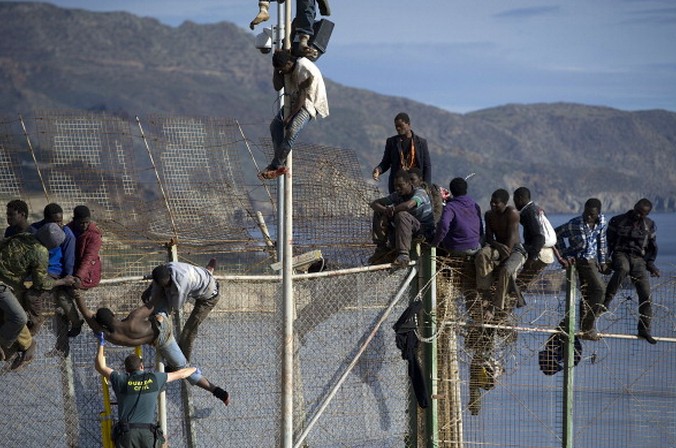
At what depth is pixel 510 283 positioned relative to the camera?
1212cm

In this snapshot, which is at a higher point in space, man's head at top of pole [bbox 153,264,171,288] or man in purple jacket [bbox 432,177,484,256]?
man in purple jacket [bbox 432,177,484,256]

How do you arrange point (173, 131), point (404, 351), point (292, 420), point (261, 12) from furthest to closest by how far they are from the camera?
point (173, 131) → point (404, 351) → point (292, 420) → point (261, 12)

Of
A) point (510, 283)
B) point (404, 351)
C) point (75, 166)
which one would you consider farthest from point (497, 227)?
point (75, 166)

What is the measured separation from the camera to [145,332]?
10445mm

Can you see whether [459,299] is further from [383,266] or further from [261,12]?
[261,12]

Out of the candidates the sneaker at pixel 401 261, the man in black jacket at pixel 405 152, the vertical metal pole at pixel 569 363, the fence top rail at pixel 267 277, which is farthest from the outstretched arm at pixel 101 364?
the vertical metal pole at pixel 569 363

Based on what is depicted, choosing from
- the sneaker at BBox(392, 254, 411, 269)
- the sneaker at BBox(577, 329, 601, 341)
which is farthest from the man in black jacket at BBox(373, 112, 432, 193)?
the sneaker at BBox(577, 329, 601, 341)

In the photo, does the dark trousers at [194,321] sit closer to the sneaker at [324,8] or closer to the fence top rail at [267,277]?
the fence top rail at [267,277]

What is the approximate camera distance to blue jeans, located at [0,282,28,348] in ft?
34.3

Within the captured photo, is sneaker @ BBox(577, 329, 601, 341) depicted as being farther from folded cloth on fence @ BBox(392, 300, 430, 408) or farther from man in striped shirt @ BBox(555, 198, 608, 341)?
folded cloth on fence @ BBox(392, 300, 430, 408)

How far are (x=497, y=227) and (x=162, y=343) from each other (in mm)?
3757

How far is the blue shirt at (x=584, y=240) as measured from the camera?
1230 cm

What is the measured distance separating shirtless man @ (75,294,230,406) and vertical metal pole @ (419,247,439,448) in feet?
7.38

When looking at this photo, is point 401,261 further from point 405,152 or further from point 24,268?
point 24,268
